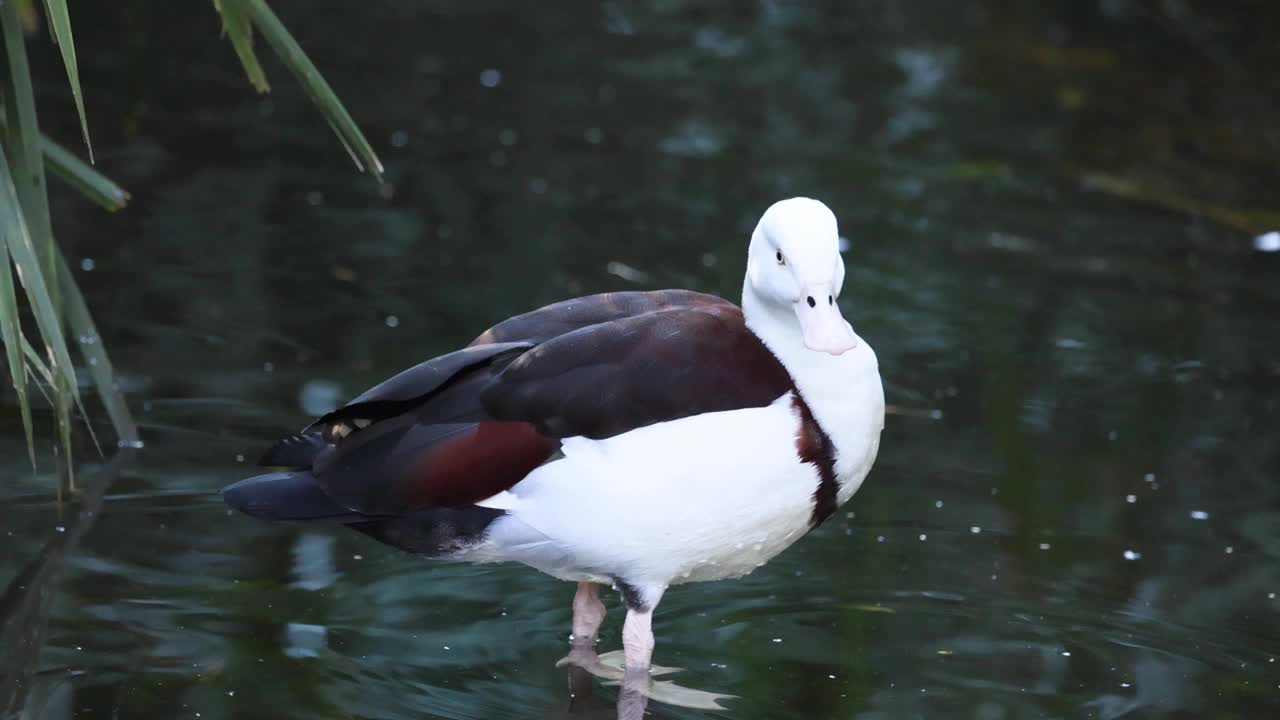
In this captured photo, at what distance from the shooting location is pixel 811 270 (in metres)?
3.69

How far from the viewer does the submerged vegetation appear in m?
3.83

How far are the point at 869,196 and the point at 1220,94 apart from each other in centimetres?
326

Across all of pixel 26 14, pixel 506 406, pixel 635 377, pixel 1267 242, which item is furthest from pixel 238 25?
pixel 1267 242

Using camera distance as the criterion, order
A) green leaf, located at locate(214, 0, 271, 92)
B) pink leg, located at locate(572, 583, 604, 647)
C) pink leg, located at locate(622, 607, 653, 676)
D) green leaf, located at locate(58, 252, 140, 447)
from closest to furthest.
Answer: pink leg, located at locate(622, 607, 653, 676), pink leg, located at locate(572, 583, 604, 647), green leaf, located at locate(214, 0, 271, 92), green leaf, located at locate(58, 252, 140, 447)

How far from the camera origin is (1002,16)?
39.4ft

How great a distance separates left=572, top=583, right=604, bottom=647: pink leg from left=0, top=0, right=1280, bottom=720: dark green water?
0.30ft

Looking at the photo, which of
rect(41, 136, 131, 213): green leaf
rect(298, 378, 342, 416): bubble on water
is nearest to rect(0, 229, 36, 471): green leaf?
rect(41, 136, 131, 213): green leaf

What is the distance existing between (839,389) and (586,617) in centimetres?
87

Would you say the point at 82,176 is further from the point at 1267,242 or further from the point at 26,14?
the point at 1267,242

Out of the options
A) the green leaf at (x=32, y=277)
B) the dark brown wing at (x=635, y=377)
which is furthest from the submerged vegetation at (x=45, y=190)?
the dark brown wing at (x=635, y=377)

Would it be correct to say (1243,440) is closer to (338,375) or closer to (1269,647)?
(1269,647)

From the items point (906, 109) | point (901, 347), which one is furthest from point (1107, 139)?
point (901, 347)

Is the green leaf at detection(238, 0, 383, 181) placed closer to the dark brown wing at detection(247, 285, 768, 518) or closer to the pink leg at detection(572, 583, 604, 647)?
the dark brown wing at detection(247, 285, 768, 518)

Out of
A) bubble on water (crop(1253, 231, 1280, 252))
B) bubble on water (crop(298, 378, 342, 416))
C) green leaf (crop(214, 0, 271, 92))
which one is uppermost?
green leaf (crop(214, 0, 271, 92))
